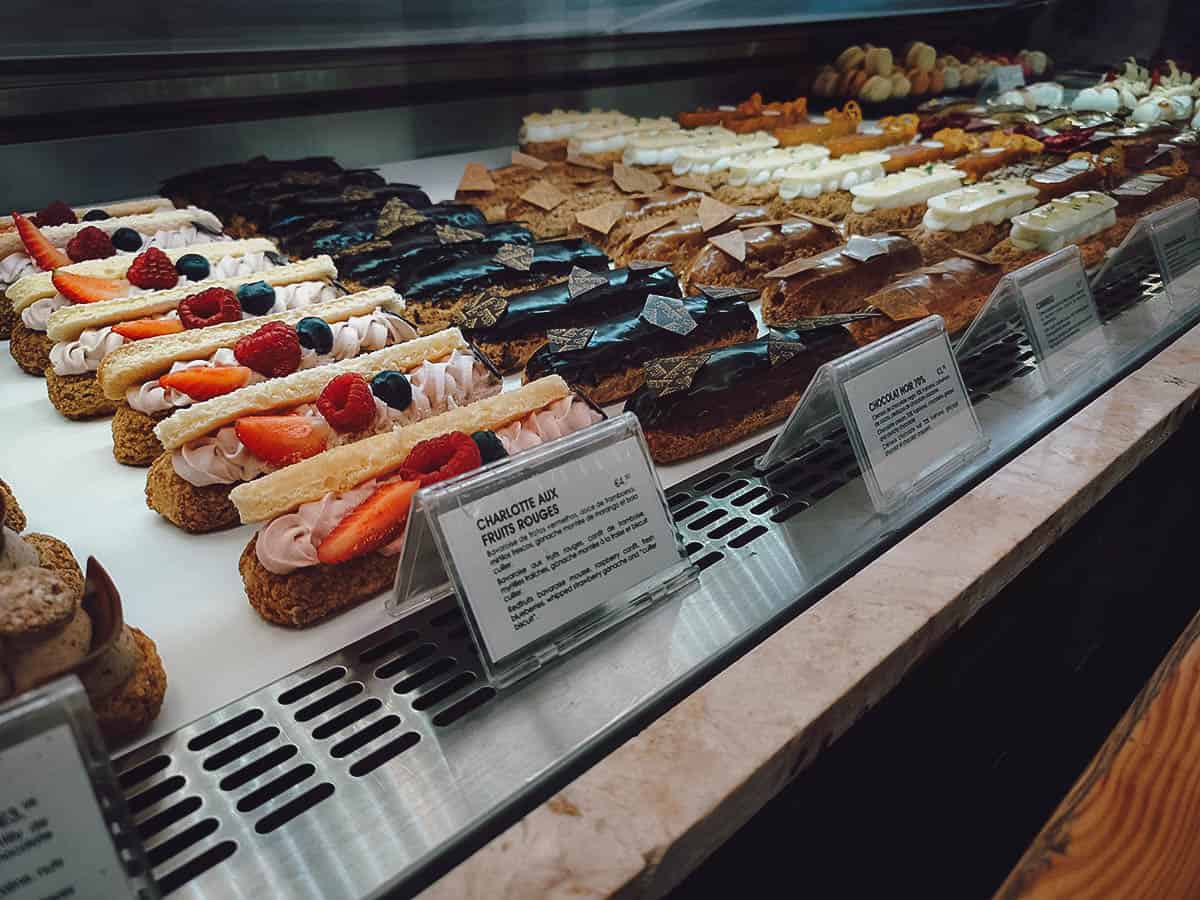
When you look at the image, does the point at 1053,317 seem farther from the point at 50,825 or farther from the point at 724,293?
the point at 50,825

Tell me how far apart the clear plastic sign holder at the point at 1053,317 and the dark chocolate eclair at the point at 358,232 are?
1.73 metres

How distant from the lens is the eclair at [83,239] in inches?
102

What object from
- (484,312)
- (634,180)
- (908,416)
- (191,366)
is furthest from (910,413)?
(634,180)

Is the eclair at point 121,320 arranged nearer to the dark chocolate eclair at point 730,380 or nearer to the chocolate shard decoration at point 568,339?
the chocolate shard decoration at point 568,339

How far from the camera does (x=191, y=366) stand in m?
2.04

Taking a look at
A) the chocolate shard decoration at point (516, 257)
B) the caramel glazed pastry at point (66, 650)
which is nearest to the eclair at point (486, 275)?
the chocolate shard decoration at point (516, 257)

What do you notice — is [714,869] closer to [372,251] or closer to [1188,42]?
[372,251]

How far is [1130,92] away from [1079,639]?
3684 millimetres

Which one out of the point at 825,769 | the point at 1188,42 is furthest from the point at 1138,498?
the point at 1188,42

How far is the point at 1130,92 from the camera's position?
4.78 m

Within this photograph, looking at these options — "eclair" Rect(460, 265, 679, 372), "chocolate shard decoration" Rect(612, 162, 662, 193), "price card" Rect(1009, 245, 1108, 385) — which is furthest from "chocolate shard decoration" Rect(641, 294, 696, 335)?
"chocolate shard decoration" Rect(612, 162, 662, 193)

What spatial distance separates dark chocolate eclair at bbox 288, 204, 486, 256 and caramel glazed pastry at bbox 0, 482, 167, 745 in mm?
1822

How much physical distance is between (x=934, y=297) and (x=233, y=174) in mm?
2529

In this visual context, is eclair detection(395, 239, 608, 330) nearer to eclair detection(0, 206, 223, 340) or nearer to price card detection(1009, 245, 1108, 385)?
eclair detection(0, 206, 223, 340)
